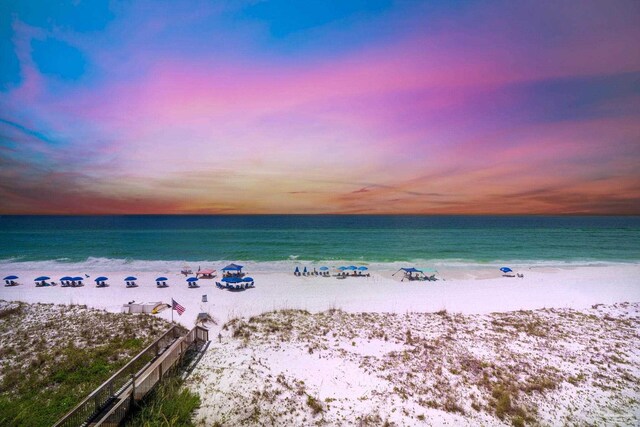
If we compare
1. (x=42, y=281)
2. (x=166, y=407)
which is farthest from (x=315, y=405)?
(x=42, y=281)

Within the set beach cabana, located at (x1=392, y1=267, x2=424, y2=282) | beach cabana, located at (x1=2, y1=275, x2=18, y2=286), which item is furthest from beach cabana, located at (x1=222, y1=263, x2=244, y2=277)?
beach cabana, located at (x1=2, y1=275, x2=18, y2=286)

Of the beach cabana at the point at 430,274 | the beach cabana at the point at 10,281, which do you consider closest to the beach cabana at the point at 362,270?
the beach cabana at the point at 430,274

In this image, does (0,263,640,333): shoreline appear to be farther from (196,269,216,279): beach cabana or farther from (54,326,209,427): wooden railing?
(54,326,209,427): wooden railing

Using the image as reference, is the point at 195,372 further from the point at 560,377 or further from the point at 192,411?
the point at 560,377

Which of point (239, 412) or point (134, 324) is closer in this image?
point (239, 412)

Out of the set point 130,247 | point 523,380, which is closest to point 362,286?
point 523,380

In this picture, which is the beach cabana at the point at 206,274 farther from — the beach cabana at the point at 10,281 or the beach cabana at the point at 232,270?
the beach cabana at the point at 10,281
